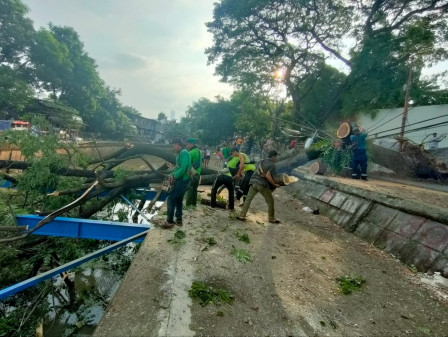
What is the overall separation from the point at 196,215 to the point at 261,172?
5.26 feet

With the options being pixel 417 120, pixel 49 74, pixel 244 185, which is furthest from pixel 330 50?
pixel 49 74

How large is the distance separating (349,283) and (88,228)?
4.02 meters

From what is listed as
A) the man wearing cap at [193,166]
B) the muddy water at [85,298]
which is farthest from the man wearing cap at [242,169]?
the muddy water at [85,298]

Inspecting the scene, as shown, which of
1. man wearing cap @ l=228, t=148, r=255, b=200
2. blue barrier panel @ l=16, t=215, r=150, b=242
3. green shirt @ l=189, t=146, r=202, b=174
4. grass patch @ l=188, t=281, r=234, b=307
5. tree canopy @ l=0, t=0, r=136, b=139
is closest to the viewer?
grass patch @ l=188, t=281, r=234, b=307

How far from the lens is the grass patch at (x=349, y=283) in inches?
109

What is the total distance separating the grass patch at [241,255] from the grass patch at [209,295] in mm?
797

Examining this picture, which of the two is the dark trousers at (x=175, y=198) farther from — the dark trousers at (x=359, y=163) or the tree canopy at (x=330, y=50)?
the tree canopy at (x=330, y=50)

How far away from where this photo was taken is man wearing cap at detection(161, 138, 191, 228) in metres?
4.04

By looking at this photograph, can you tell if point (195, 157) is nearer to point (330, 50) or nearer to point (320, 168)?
point (320, 168)

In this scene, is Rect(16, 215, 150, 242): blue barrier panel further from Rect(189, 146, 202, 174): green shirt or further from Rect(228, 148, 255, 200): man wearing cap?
Rect(228, 148, 255, 200): man wearing cap

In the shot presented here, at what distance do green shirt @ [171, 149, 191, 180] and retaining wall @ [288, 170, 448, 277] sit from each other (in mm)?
3502

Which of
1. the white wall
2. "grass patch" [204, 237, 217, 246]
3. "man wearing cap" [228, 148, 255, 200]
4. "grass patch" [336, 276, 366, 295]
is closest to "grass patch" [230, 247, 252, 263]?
"grass patch" [204, 237, 217, 246]

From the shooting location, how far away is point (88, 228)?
4.07 meters

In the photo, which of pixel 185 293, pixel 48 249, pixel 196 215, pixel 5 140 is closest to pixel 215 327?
pixel 185 293
